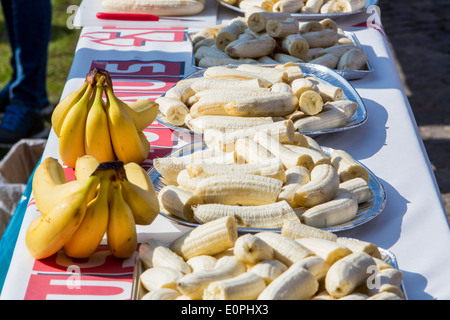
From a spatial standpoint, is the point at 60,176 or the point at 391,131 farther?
the point at 391,131

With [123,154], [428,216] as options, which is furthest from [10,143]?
[428,216]

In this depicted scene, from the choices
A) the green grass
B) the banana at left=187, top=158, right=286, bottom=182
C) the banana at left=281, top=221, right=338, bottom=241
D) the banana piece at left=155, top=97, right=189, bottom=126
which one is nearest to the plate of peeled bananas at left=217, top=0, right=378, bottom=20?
the banana piece at left=155, top=97, right=189, bottom=126

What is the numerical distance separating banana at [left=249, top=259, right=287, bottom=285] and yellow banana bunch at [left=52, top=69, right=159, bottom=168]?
58 centimetres

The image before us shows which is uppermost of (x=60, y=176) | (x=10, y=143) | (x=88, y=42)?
(x=60, y=176)

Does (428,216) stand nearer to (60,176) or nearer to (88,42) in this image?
(60,176)

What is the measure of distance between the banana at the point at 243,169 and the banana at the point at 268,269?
0.32 meters

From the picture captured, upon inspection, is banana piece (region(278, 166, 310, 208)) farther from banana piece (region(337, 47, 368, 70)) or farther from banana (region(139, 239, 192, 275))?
banana piece (region(337, 47, 368, 70))

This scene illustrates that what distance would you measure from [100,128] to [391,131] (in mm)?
894

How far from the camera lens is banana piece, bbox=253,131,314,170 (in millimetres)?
1436

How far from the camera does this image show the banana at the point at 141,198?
1.24 m

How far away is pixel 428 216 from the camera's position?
141cm

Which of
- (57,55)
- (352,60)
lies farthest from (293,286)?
(57,55)

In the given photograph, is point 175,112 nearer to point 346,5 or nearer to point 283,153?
point 283,153

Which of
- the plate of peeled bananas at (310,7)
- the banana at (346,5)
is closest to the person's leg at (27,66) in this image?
the plate of peeled bananas at (310,7)
